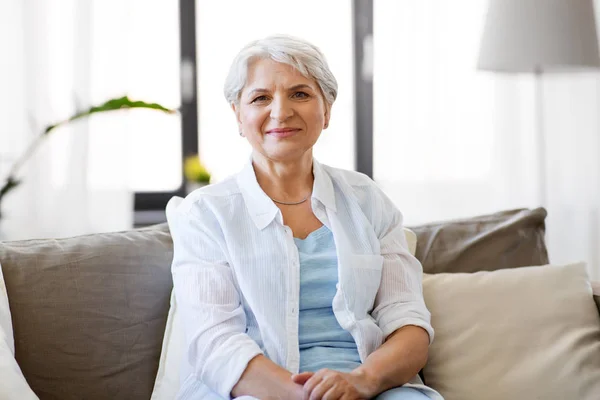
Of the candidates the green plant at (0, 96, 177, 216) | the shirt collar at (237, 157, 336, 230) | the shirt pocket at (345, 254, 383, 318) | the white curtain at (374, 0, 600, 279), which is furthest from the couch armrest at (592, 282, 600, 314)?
the white curtain at (374, 0, 600, 279)

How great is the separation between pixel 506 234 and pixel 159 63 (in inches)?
70.1

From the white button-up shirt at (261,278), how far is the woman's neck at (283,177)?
34 mm

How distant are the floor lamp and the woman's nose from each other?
138cm

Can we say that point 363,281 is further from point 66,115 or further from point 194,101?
point 194,101

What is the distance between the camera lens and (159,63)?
11.3 feet

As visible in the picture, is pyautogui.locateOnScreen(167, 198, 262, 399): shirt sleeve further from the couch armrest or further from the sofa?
the couch armrest

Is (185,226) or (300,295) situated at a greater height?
(185,226)

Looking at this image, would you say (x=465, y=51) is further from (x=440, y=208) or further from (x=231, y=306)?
(x=231, y=306)

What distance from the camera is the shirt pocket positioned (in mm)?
1767

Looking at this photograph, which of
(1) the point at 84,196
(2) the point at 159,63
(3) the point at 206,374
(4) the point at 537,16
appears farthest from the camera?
(2) the point at 159,63

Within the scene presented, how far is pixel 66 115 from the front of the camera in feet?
10.2

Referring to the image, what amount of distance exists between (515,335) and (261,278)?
617mm

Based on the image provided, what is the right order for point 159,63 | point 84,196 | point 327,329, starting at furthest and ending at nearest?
point 159,63
point 84,196
point 327,329

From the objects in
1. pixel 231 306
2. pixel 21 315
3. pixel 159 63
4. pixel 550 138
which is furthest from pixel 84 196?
pixel 550 138
